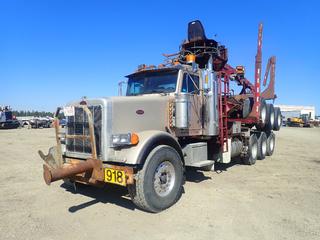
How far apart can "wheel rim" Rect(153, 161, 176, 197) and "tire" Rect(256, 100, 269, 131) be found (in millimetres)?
6297

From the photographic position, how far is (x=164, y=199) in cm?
515

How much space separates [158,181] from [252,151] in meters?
6.15

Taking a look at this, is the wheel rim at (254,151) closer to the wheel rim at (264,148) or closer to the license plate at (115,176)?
the wheel rim at (264,148)

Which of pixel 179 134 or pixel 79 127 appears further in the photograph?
pixel 179 134

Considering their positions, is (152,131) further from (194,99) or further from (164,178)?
(194,99)

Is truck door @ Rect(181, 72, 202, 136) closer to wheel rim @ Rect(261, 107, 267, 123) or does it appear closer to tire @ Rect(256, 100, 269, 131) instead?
tire @ Rect(256, 100, 269, 131)

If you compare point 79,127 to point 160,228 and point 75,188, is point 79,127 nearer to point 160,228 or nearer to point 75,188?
point 75,188

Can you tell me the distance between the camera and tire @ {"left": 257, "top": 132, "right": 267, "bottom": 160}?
37.5 feet

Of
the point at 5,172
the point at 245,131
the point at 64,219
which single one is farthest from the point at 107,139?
the point at 245,131

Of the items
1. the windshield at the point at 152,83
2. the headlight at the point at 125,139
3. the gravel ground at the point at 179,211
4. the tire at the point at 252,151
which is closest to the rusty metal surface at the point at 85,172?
the headlight at the point at 125,139

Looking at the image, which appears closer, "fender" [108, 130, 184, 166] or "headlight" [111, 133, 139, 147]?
"fender" [108, 130, 184, 166]

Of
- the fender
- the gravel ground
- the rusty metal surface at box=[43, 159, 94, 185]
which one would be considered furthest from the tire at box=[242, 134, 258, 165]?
the rusty metal surface at box=[43, 159, 94, 185]

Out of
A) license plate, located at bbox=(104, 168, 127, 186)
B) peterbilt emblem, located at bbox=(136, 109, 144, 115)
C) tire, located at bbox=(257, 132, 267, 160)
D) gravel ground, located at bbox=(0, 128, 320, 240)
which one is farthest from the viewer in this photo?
tire, located at bbox=(257, 132, 267, 160)

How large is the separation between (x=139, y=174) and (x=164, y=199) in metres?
0.77
